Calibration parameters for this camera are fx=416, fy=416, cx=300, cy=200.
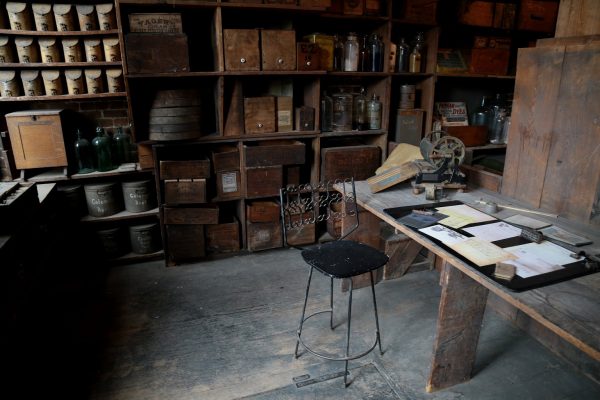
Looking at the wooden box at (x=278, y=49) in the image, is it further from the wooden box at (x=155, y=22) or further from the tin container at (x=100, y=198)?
the tin container at (x=100, y=198)

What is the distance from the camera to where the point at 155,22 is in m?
2.59

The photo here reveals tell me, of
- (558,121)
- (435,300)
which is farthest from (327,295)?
(558,121)

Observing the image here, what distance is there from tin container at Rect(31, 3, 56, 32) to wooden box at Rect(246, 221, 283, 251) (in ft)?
6.13

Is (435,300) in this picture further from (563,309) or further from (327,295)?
(563,309)

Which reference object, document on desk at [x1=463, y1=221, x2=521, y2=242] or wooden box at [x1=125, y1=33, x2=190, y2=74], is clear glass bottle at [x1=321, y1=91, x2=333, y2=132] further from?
document on desk at [x1=463, y1=221, x2=521, y2=242]

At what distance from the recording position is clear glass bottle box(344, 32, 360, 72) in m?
3.12

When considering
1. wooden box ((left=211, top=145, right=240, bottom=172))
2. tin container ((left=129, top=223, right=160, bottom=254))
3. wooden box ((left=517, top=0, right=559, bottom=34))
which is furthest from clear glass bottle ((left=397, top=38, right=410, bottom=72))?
tin container ((left=129, top=223, right=160, bottom=254))

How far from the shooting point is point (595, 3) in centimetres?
176

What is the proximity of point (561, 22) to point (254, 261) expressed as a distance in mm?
2338

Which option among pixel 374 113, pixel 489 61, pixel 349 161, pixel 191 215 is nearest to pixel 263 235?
pixel 191 215

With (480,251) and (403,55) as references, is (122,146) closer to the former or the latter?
(403,55)

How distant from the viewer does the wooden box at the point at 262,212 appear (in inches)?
121

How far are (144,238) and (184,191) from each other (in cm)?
53

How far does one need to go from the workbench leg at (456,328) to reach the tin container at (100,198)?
2.33 m
